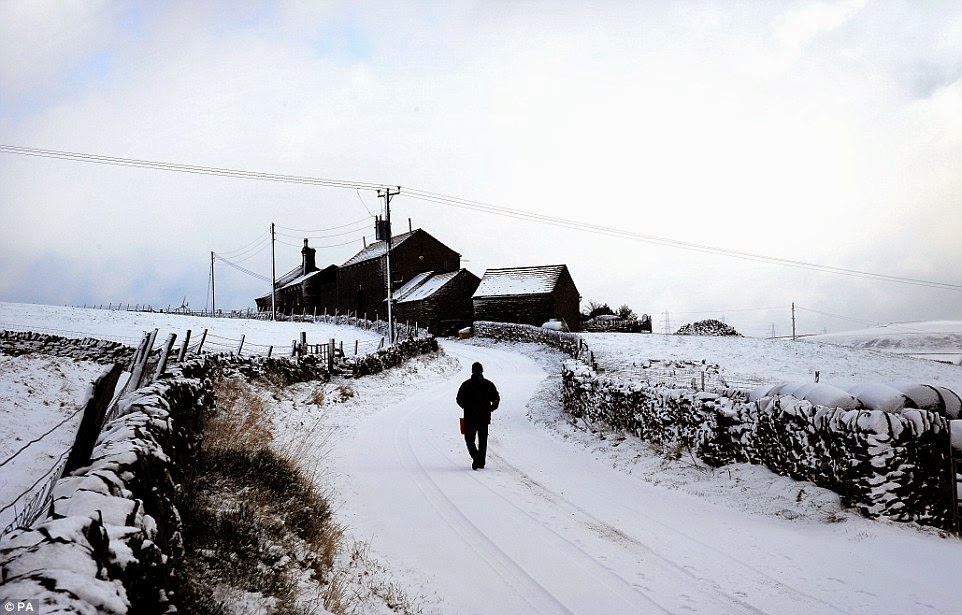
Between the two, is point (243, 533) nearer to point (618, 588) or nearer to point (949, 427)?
point (618, 588)

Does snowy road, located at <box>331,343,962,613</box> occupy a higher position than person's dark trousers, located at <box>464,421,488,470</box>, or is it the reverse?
person's dark trousers, located at <box>464,421,488,470</box>

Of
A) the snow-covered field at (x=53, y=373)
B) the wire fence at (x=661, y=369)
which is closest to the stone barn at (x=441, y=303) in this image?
the snow-covered field at (x=53, y=373)

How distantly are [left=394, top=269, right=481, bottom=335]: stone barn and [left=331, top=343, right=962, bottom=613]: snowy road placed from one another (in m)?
44.9

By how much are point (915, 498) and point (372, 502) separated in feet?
22.7

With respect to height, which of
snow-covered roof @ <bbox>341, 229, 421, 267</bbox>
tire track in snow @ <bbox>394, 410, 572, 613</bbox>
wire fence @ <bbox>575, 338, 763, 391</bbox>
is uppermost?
snow-covered roof @ <bbox>341, 229, 421, 267</bbox>

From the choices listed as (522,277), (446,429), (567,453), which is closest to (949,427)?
(567,453)

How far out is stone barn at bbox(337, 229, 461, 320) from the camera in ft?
204

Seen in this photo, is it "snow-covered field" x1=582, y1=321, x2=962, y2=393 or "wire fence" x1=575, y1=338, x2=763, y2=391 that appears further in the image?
"snow-covered field" x1=582, y1=321, x2=962, y2=393

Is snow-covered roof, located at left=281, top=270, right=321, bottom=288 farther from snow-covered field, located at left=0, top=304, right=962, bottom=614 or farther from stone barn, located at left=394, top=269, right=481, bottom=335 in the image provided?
snow-covered field, located at left=0, top=304, right=962, bottom=614

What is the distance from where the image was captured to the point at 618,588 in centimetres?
525

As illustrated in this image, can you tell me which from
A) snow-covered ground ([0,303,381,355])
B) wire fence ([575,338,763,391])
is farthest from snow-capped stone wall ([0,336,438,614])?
snow-covered ground ([0,303,381,355])

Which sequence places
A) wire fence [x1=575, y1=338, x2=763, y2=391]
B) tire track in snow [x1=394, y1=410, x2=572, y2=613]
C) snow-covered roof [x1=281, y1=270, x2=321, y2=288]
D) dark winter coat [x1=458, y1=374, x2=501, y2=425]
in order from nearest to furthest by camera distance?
tire track in snow [x1=394, y1=410, x2=572, y2=613], dark winter coat [x1=458, y1=374, x2=501, y2=425], wire fence [x1=575, y1=338, x2=763, y2=391], snow-covered roof [x1=281, y1=270, x2=321, y2=288]

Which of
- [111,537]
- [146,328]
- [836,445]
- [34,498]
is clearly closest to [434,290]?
[146,328]

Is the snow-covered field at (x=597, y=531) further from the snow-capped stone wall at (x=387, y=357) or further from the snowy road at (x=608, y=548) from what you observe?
the snow-capped stone wall at (x=387, y=357)
